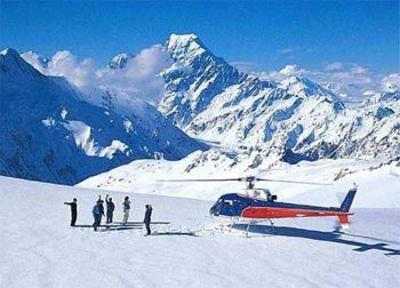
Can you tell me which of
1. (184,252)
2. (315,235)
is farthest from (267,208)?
(184,252)

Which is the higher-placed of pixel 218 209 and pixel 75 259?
pixel 218 209

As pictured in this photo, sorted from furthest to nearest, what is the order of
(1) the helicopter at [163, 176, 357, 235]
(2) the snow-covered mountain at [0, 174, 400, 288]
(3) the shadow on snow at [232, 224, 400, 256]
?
(1) the helicopter at [163, 176, 357, 235], (3) the shadow on snow at [232, 224, 400, 256], (2) the snow-covered mountain at [0, 174, 400, 288]

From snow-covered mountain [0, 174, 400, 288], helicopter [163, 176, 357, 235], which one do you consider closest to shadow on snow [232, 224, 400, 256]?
snow-covered mountain [0, 174, 400, 288]

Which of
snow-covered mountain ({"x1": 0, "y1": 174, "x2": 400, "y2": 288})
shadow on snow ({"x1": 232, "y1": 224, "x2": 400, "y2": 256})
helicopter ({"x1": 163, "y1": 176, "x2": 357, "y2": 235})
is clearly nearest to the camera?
snow-covered mountain ({"x1": 0, "y1": 174, "x2": 400, "y2": 288})

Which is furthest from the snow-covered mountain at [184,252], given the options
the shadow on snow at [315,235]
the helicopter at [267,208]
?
the helicopter at [267,208]

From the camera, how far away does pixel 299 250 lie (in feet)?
104

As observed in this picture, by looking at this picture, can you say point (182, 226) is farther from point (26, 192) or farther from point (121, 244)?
point (26, 192)

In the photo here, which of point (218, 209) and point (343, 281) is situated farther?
point (218, 209)

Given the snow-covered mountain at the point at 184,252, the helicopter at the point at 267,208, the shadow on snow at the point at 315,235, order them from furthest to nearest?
the helicopter at the point at 267,208 → the shadow on snow at the point at 315,235 → the snow-covered mountain at the point at 184,252

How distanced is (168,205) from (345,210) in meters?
16.0

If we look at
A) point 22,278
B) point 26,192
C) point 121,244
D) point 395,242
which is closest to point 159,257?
point 121,244

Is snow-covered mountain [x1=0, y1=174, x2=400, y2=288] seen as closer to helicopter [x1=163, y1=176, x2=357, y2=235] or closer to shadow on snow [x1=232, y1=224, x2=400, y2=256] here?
shadow on snow [x1=232, y1=224, x2=400, y2=256]

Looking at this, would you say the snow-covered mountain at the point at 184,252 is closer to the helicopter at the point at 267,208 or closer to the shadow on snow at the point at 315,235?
the shadow on snow at the point at 315,235

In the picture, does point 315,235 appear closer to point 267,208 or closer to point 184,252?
point 267,208
